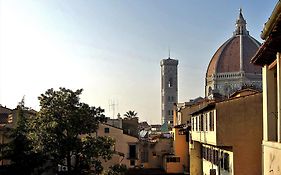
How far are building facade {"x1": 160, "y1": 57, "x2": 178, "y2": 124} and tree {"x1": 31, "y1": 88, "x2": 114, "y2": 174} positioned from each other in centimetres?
14041

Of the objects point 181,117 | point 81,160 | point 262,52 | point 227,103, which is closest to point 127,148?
point 181,117

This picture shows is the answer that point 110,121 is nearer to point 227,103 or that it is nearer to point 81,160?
point 81,160

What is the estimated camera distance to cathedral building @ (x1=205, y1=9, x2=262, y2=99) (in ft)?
423

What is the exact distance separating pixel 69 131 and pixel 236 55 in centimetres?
10676

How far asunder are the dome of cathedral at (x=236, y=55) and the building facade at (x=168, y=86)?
1333 inches

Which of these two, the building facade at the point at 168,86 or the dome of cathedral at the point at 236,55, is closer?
the dome of cathedral at the point at 236,55

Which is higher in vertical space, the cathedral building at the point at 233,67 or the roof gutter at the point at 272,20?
the cathedral building at the point at 233,67

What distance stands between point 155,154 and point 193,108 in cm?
1209

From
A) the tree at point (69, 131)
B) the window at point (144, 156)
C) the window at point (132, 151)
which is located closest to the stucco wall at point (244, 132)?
the tree at point (69, 131)

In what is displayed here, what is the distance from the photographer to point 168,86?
174750 mm

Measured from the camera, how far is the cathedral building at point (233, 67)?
423 feet

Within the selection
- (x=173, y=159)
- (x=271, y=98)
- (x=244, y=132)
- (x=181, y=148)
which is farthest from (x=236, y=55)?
(x=271, y=98)

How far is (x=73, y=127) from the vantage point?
3098 cm

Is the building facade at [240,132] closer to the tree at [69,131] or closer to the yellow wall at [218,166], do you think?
the yellow wall at [218,166]
